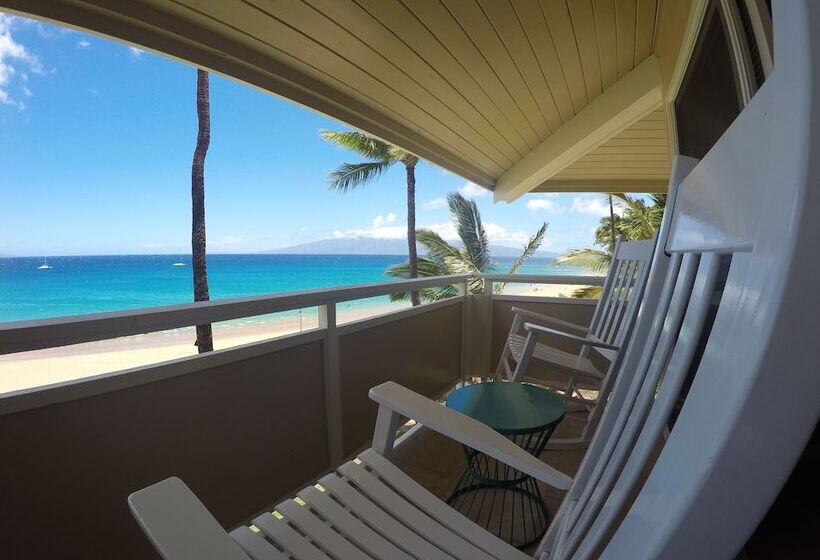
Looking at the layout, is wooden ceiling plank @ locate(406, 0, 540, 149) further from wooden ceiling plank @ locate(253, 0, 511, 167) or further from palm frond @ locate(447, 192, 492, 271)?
palm frond @ locate(447, 192, 492, 271)

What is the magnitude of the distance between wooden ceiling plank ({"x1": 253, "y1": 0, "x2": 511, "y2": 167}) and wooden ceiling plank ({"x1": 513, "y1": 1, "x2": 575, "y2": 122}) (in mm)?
690

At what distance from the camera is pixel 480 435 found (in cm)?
104

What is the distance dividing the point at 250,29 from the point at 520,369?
2307 mm

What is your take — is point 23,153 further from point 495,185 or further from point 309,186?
point 495,185

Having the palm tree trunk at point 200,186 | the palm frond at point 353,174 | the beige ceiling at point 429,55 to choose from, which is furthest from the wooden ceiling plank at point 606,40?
the palm frond at point 353,174

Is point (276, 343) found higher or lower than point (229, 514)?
higher

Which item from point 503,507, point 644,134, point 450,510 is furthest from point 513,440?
point 644,134

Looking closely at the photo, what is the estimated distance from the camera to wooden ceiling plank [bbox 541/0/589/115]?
205cm

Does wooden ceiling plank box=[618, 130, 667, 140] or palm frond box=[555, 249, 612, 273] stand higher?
wooden ceiling plank box=[618, 130, 667, 140]

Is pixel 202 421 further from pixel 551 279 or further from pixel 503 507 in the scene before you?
pixel 551 279

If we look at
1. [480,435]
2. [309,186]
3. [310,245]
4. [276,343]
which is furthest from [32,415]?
[310,245]

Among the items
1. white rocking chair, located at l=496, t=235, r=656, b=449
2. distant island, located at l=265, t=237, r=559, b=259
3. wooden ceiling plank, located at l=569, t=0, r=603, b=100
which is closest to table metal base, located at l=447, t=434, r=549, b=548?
white rocking chair, located at l=496, t=235, r=656, b=449

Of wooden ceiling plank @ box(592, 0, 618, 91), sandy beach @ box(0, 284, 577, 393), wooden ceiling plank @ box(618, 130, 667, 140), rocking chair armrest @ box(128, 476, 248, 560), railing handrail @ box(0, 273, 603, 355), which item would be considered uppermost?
wooden ceiling plank @ box(592, 0, 618, 91)

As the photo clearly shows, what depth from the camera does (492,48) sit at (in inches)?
90.0
